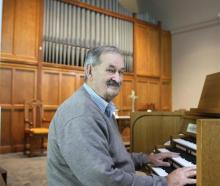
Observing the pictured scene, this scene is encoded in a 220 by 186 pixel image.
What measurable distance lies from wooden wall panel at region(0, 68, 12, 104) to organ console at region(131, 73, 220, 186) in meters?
3.24

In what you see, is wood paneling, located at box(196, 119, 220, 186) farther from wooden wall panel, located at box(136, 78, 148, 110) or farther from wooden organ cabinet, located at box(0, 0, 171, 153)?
wooden wall panel, located at box(136, 78, 148, 110)

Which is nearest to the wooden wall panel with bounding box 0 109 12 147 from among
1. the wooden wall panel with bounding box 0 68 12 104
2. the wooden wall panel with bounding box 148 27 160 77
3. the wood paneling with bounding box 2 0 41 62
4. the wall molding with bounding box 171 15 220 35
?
the wooden wall panel with bounding box 0 68 12 104

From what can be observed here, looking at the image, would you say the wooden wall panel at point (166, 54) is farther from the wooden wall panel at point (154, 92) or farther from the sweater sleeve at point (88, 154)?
the sweater sleeve at point (88, 154)

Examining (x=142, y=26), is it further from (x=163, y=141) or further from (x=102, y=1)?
(x=163, y=141)

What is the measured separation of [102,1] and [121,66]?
222 inches

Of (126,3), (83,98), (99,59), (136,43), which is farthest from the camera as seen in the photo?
(136,43)

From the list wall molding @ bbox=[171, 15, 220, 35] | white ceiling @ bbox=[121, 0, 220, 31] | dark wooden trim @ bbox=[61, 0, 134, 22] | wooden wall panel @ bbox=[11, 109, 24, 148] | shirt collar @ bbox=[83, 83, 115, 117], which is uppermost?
white ceiling @ bbox=[121, 0, 220, 31]

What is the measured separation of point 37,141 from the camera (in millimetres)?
5250

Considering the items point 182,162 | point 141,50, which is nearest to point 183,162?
point 182,162

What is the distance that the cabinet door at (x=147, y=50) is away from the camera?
727cm

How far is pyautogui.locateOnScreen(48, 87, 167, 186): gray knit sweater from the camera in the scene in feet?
3.76

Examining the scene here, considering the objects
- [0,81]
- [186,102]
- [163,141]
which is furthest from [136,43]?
[163,141]

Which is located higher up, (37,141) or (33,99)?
(33,99)

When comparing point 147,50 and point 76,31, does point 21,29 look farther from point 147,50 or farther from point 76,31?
point 147,50
